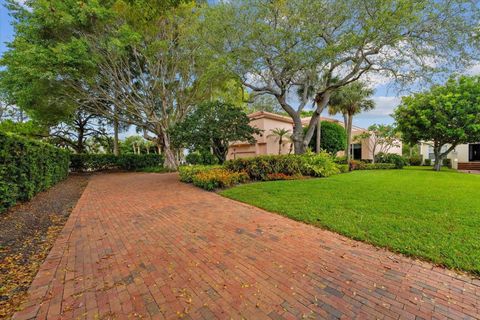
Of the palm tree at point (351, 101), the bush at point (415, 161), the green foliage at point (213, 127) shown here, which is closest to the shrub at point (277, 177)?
the green foliage at point (213, 127)

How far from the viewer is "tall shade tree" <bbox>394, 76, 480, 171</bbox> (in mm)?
14867

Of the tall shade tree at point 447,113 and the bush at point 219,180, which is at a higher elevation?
the tall shade tree at point 447,113

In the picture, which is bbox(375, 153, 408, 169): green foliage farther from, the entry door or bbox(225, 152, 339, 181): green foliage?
bbox(225, 152, 339, 181): green foliage

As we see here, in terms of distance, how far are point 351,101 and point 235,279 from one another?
2219 centimetres

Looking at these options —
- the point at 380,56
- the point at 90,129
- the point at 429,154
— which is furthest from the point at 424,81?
the point at 90,129

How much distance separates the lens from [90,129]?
81.9ft

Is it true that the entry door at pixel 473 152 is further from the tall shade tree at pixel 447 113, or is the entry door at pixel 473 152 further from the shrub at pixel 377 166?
the tall shade tree at pixel 447 113

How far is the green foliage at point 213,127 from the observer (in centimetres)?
1223

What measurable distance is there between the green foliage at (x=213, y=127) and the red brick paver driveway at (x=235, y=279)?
7988 millimetres

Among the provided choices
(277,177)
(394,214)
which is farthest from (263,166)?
(394,214)

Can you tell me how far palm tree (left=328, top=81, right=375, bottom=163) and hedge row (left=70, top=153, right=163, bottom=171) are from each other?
59.5 feet

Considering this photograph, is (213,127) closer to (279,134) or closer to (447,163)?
(279,134)

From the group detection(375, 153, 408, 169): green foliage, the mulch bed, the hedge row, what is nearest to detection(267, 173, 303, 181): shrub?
the mulch bed

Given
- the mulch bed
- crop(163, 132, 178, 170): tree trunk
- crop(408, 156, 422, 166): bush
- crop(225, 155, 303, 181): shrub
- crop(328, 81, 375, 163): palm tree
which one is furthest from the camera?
crop(408, 156, 422, 166): bush
